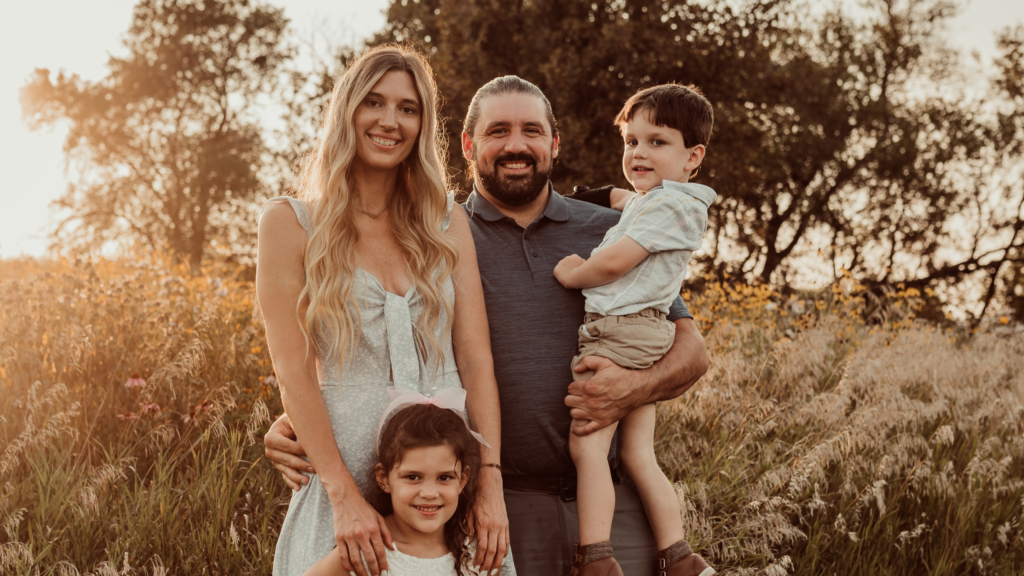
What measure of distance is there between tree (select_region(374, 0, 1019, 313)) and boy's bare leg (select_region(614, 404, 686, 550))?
9753mm

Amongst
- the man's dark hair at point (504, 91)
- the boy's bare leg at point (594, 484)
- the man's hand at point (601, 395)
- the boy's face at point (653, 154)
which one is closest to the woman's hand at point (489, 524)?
the boy's bare leg at point (594, 484)

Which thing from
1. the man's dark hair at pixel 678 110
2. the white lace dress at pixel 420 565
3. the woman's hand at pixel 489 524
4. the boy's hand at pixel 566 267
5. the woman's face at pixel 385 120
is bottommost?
the white lace dress at pixel 420 565

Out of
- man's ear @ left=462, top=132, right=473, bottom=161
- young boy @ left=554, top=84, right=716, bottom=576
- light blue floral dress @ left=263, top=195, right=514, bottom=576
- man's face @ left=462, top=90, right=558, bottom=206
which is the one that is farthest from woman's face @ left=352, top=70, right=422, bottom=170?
young boy @ left=554, top=84, right=716, bottom=576

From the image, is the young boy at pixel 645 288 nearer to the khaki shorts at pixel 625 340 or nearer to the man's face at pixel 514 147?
the khaki shorts at pixel 625 340

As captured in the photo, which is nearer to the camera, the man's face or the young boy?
the young boy

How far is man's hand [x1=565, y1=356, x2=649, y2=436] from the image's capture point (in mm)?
2650

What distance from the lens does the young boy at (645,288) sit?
2666mm

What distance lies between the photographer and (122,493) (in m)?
3.04

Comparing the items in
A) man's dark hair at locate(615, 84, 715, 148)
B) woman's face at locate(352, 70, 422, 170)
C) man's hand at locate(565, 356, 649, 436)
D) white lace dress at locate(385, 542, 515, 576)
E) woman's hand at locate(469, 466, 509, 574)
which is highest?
man's dark hair at locate(615, 84, 715, 148)

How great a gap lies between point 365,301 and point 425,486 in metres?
0.63

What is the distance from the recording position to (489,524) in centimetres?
221

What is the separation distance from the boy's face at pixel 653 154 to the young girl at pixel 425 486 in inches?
52.9

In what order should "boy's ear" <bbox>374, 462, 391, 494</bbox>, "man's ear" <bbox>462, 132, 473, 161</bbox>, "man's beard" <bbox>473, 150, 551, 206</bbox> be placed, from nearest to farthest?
1. "boy's ear" <bbox>374, 462, 391, 494</bbox>
2. "man's beard" <bbox>473, 150, 551, 206</bbox>
3. "man's ear" <bbox>462, 132, 473, 161</bbox>

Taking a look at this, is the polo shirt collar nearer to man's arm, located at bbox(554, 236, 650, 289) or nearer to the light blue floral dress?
man's arm, located at bbox(554, 236, 650, 289)
